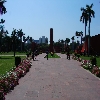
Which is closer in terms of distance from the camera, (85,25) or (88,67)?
(88,67)

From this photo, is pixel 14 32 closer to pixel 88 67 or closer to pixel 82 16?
pixel 82 16

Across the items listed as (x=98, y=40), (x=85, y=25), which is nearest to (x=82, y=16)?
(x=85, y=25)

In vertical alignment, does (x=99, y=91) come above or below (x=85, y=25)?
below

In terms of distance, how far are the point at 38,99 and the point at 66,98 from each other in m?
1.12

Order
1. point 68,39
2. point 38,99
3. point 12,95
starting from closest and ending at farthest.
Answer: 1. point 38,99
2. point 12,95
3. point 68,39

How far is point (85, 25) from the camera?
6050 centimetres

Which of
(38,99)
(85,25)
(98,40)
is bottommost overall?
(38,99)

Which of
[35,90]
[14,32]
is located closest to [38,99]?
[35,90]

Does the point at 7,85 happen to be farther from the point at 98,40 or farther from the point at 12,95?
the point at 98,40

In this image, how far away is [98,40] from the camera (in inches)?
2398

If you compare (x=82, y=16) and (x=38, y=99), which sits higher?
(x=82, y=16)

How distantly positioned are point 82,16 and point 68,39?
64.4 meters

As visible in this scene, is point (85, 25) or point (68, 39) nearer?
point (85, 25)

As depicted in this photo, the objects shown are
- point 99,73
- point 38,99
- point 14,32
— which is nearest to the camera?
point 38,99
